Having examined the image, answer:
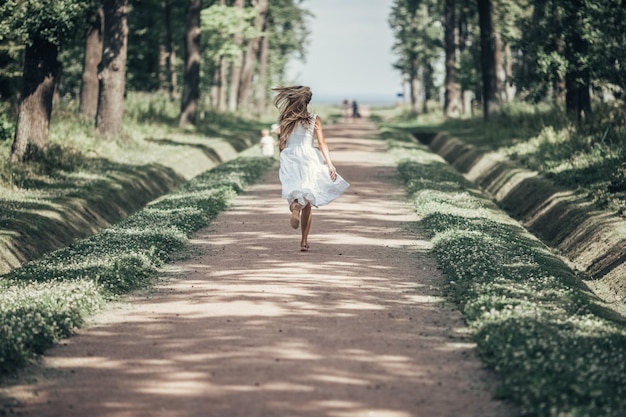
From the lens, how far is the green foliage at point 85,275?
9.62 metres

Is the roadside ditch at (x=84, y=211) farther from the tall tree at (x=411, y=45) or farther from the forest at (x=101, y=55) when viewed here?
the tall tree at (x=411, y=45)

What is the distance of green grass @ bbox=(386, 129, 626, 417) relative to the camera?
7766 mm

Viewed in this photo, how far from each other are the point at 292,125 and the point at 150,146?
1663cm

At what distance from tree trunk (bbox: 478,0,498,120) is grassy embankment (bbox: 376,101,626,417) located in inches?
779

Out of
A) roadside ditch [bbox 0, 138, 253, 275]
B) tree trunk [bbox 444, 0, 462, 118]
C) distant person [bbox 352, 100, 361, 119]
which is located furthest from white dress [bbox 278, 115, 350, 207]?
distant person [bbox 352, 100, 361, 119]

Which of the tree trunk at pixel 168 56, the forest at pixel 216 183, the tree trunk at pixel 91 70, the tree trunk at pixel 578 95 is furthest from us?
the tree trunk at pixel 168 56

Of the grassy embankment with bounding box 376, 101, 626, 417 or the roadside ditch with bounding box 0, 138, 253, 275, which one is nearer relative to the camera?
the grassy embankment with bounding box 376, 101, 626, 417

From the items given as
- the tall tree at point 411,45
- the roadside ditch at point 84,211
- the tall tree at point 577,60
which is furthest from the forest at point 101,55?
the tall tree at point 411,45

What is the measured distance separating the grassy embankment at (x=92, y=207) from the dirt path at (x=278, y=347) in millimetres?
370

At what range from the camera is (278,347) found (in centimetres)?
945

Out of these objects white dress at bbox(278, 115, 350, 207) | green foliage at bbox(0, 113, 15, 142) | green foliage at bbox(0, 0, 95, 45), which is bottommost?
white dress at bbox(278, 115, 350, 207)

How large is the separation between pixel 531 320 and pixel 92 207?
11.6m

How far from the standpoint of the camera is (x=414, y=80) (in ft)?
319

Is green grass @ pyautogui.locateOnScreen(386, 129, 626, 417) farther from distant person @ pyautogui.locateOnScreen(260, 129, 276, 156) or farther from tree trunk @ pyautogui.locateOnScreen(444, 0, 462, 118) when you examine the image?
tree trunk @ pyautogui.locateOnScreen(444, 0, 462, 118)
